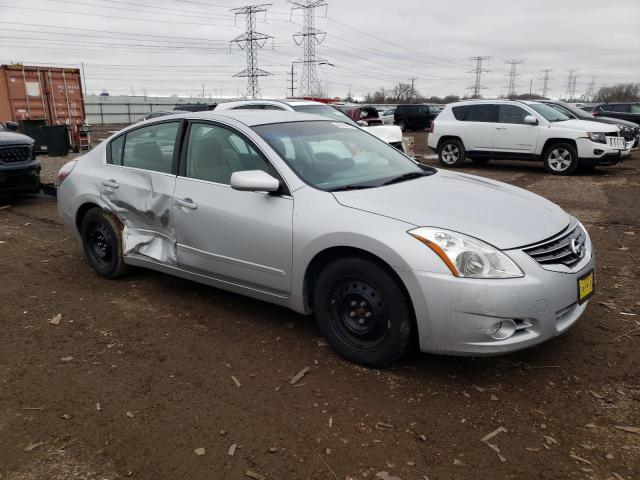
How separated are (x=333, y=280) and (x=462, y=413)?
1.08m

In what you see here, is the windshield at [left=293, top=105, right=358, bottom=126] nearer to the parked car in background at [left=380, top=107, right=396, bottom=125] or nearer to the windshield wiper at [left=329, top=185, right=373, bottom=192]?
the windshield wiper at [left=329, top=185, right=373, bottom=192]

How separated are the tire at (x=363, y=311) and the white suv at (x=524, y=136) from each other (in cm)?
1083

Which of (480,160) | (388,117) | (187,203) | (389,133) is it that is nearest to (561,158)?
(480,160)

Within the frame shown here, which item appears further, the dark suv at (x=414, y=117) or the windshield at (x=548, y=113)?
the dark suv at (x=414, y=117)

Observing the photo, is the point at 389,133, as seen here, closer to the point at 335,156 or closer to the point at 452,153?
the point at 452,153

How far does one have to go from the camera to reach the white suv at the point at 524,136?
1230 centimetres

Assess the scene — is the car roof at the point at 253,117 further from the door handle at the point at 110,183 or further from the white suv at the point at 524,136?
the white suv at the point at 524,136

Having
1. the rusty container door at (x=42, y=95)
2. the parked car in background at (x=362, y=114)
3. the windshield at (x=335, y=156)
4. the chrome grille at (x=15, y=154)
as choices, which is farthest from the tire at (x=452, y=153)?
the rusty container door at (x=42, y=95)

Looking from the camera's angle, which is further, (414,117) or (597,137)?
(414,117)

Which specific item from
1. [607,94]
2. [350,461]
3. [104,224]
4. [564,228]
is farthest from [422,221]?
[607,94]

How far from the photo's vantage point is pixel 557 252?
3.22 meters

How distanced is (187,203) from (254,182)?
0.83 meters

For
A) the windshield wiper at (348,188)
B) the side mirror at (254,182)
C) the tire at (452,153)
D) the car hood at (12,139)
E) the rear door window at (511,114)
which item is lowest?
the tire at (452,153)

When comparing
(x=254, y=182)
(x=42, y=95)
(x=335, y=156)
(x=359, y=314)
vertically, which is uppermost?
(x=42, y=95)
